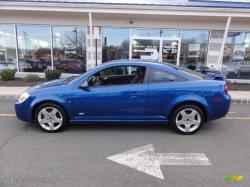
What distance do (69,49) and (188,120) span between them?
27.5 ft

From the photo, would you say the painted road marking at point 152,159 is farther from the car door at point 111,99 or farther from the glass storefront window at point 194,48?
the glass storefront window at point 194,48

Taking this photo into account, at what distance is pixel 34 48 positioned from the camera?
1108 centimetres

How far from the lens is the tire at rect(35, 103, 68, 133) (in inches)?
169

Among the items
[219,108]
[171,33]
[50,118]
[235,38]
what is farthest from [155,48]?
[50,118]

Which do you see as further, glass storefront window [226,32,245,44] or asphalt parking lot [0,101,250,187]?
glass storefront window [226,32,245,44]

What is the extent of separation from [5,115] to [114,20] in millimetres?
7016

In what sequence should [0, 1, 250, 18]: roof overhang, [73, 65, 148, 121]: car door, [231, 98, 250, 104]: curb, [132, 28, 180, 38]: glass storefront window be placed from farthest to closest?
1. [132, 28, 180, 38]: glass storefront window
2. [0, 1, 250, 18]: roof overhang
3. [231, 98, 250, 104]: curb
4. [73, 65, 148, 121]: car door

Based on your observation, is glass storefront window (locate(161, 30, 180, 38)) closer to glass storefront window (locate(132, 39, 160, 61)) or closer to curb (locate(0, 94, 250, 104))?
glass storefront window (locate(132, 39, 160, 61))

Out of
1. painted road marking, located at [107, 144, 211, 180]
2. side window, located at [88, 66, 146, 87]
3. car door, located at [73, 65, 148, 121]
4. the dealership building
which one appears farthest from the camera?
the dealership building

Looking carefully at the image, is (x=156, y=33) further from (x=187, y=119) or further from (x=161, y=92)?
(x=187, y=119)

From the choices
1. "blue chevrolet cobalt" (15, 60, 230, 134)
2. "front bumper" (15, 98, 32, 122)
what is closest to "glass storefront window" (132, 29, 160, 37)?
"blue chevrolet cobalt" (15, 60, 230, 134)

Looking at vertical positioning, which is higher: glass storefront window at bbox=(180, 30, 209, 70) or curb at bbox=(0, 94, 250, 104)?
glass storefront window at bbox=(180, 30, 209, 70)

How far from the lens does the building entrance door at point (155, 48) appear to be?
420 inches

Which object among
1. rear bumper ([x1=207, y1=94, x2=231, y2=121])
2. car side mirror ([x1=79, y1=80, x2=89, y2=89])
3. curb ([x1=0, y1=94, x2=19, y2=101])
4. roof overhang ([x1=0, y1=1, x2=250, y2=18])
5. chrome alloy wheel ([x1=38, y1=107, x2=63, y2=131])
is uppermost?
roof overhang ([x1=0, y1=1, x2=250, y2=18])
